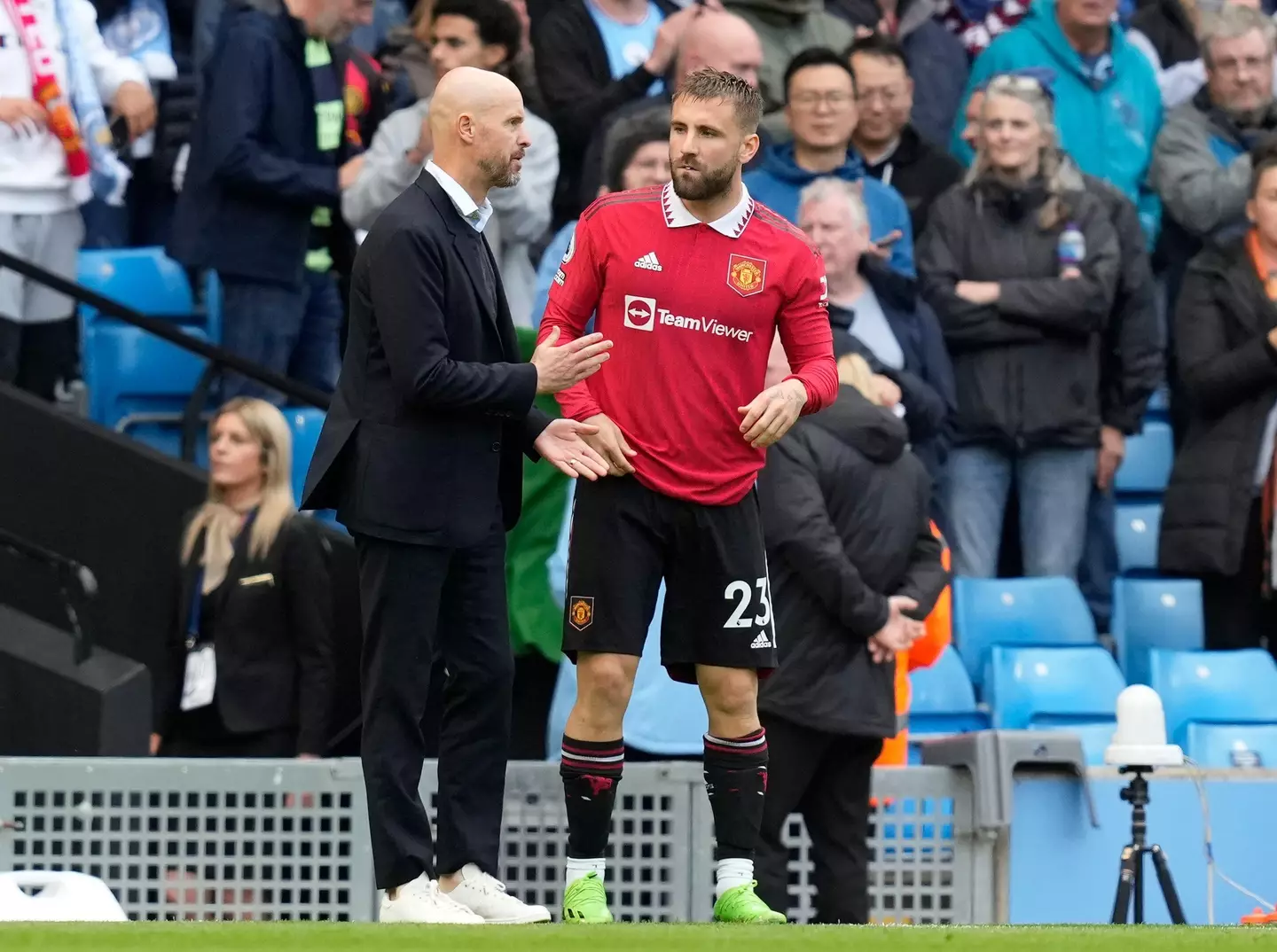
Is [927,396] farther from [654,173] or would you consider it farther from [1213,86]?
[1213,86]

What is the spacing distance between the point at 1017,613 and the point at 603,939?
16.8 feet

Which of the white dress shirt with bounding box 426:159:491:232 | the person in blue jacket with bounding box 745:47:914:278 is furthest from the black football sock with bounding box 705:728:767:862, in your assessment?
the person in blue jacket with bounding box 745:47:914:278

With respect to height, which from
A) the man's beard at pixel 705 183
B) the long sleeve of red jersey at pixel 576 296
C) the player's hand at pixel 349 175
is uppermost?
the player's hand at pixel 349 175

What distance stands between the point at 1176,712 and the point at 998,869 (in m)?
2.85

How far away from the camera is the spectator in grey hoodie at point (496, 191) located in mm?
9398

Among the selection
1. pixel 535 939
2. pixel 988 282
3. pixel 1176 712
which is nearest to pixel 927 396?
pixel 988 282

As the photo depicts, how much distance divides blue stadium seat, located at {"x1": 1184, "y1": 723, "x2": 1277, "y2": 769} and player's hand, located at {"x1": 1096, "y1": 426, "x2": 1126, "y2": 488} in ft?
4.28

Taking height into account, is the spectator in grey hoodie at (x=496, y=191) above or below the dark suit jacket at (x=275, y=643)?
above

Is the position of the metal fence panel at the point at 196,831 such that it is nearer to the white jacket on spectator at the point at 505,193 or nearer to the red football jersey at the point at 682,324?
the red football jersey at the point at 682,324

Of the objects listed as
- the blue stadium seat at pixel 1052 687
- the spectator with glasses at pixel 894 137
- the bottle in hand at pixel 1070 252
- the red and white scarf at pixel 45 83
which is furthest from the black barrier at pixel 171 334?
the bottle in hand at pixel 1070 252

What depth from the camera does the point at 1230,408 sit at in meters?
9.98

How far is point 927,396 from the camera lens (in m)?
9.17

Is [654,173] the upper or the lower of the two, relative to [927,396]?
upper

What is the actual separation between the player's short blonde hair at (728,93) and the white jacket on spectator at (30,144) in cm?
431
